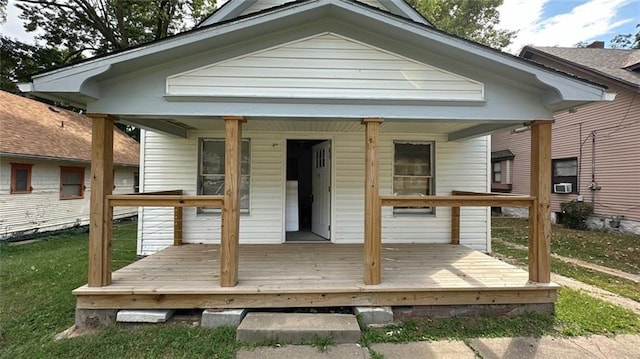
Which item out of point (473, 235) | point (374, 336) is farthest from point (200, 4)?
point (374, 336)

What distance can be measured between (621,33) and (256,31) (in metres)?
33.8

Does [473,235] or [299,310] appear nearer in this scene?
[299,310]

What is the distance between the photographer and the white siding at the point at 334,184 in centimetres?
639

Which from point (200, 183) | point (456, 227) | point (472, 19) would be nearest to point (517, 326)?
point (456, 227)

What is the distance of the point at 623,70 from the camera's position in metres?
10.7

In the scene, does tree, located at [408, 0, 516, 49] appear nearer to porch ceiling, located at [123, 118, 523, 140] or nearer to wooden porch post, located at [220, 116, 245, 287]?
porch ceiling, located at [123, 118, 523, 140]

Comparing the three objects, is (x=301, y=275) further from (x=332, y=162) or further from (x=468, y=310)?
(x=332, y=162)

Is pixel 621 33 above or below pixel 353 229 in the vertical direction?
above

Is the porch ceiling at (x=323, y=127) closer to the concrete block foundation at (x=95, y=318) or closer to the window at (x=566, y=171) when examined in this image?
the concrete block foundation at (x=95, y=318)

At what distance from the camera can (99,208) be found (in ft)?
12.1

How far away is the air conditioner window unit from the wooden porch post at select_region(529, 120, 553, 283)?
10.2 meters

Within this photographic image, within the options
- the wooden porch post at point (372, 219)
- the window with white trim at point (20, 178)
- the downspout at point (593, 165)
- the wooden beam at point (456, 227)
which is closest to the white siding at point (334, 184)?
the wooden beam at point (456, 227)

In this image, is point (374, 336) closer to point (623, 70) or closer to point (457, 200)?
point (457, 200)

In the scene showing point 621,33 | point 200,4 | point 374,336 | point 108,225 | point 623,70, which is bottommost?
point 374,336
